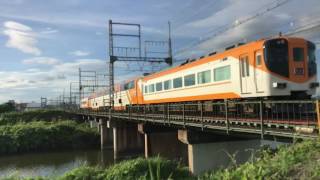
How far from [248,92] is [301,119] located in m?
4.54

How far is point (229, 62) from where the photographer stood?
19.6m

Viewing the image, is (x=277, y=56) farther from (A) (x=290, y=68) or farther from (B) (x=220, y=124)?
(B) (x=220, y=124)

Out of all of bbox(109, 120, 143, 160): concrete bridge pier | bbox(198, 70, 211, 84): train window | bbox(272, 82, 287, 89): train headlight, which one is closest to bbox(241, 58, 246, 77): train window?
bbox(272, 82, 287, 89): train headlight

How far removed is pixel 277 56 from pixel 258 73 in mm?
1082

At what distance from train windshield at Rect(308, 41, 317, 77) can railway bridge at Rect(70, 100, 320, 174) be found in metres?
2.86

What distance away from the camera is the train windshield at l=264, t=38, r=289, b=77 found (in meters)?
16.7

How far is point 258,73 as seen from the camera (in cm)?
1706

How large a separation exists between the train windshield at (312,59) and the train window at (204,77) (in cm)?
584

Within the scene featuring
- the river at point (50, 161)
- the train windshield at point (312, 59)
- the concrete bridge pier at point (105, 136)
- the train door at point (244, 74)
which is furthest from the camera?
the concrete bridge pier at point (105, 136)

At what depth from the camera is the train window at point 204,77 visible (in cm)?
2199

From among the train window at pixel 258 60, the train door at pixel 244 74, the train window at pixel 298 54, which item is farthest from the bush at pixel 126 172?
the train window at pixel 298 54

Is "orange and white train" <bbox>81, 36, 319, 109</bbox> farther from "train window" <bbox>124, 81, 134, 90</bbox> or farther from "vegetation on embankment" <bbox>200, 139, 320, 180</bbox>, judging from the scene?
"train window" <bbox>124, 81, 134, 90</bbox>

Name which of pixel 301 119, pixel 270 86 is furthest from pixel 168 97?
pixel 301 119

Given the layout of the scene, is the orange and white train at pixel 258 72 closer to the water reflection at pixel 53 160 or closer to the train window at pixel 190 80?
the train window at pixel 190 80
